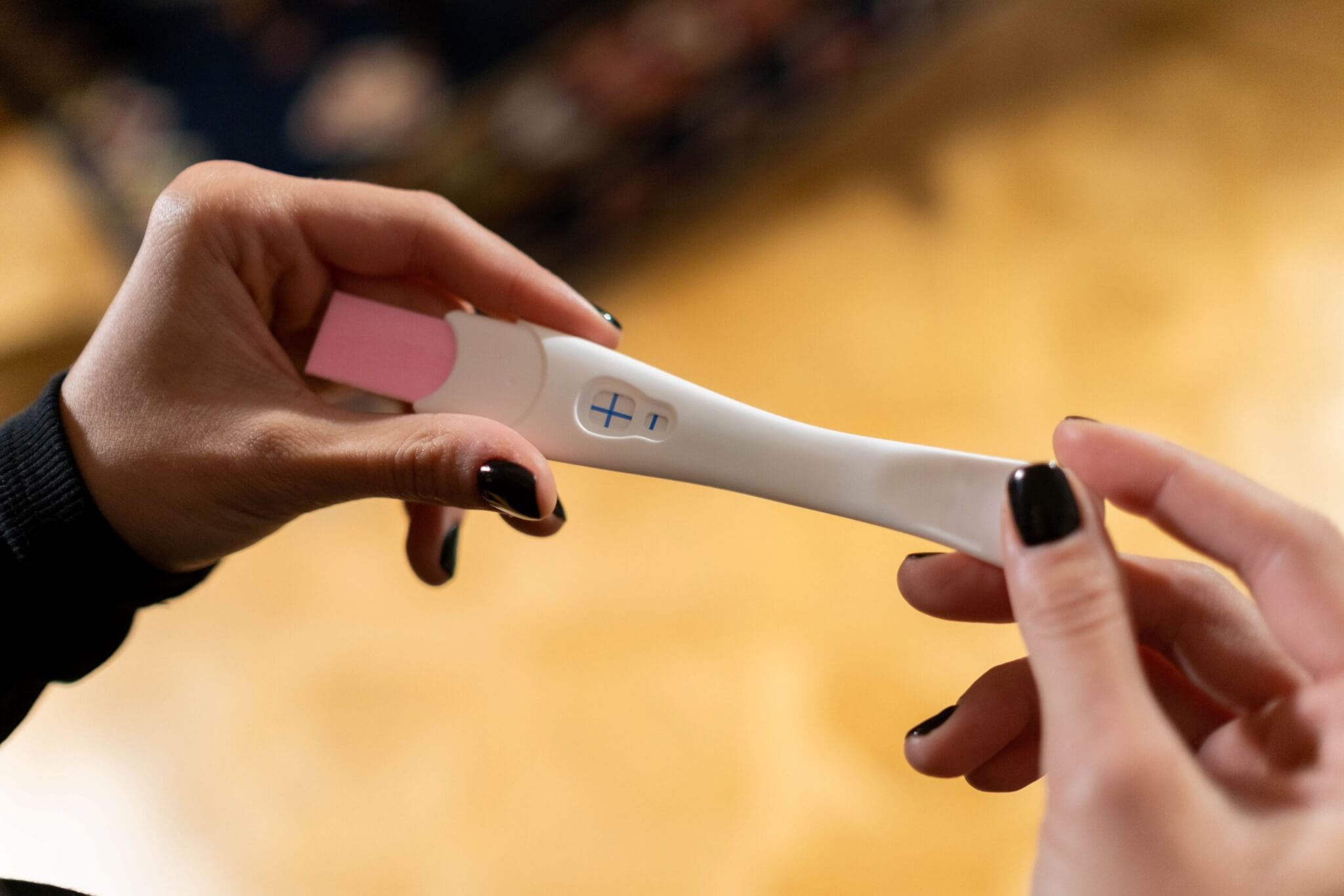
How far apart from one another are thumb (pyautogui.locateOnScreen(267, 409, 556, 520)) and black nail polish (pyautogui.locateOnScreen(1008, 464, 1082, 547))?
0.23 m

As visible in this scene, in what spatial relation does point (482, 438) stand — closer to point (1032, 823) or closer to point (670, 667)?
point (670, 667)

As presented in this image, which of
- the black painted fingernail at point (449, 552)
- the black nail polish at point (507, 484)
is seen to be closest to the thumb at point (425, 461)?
the black nail polish at point (507, 484)

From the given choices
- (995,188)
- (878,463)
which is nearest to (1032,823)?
(878,463)

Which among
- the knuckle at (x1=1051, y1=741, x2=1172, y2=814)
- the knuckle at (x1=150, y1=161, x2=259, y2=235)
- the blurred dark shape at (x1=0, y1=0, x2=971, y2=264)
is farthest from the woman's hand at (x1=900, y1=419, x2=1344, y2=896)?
the blurred dark shape at (x1=0, y1=0, x2=971, y2=264)

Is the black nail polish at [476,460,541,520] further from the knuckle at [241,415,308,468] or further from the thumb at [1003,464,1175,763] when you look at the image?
the thumb at [1003,464,1175,763]

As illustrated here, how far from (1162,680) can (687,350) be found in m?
0.59

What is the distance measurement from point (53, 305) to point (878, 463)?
107 cm

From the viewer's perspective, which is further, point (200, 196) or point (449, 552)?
point (449, 552)

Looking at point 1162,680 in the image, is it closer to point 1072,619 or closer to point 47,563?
point 1072,619

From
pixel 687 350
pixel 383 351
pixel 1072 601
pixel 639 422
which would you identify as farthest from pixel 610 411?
pixel 687 350

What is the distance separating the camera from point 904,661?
30.9 inches

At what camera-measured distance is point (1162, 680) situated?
1.61 feet

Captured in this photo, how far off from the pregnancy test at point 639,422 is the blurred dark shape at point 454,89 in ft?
1.44

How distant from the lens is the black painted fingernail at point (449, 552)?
2.29ft
